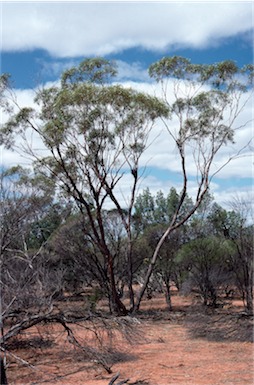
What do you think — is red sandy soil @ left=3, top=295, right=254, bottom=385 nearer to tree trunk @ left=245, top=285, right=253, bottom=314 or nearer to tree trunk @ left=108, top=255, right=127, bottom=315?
tree trunk @ left=108, top=255, right=127, bottom=315

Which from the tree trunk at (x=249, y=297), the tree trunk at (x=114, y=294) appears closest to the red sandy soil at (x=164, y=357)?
the tree trunk at (x=114, y=294)

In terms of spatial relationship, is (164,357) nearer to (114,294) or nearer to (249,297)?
(114,294)

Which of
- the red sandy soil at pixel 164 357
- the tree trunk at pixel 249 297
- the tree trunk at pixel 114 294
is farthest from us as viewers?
the tree trunk at pixel 114 294

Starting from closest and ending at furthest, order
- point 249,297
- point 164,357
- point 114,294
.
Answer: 1. point 164,357
2. point 249,297
3. point 114,294

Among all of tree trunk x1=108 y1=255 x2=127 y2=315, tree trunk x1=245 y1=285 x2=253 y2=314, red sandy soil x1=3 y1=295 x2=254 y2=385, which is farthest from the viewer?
tree trunk x1=108 y1=255 x2=127 y2=315

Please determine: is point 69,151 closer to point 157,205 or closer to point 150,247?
point 150,247

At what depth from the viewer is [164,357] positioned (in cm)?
1355

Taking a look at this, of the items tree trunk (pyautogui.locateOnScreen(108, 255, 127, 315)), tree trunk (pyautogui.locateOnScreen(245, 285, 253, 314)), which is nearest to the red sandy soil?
tree trunk (pyautogui.locateOnScreen(108, 255, 127, 315))

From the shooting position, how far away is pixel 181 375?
11.4 meters

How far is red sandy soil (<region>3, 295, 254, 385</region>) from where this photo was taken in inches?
445

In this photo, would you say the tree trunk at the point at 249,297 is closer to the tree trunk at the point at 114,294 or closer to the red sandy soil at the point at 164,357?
the red sandy soil at the point at 164,357

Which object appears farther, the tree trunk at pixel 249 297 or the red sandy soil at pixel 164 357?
the tree trunk at pixel 249 297

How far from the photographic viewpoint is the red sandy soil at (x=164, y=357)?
11297 millimetres

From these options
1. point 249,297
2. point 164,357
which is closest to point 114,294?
point 249,297
